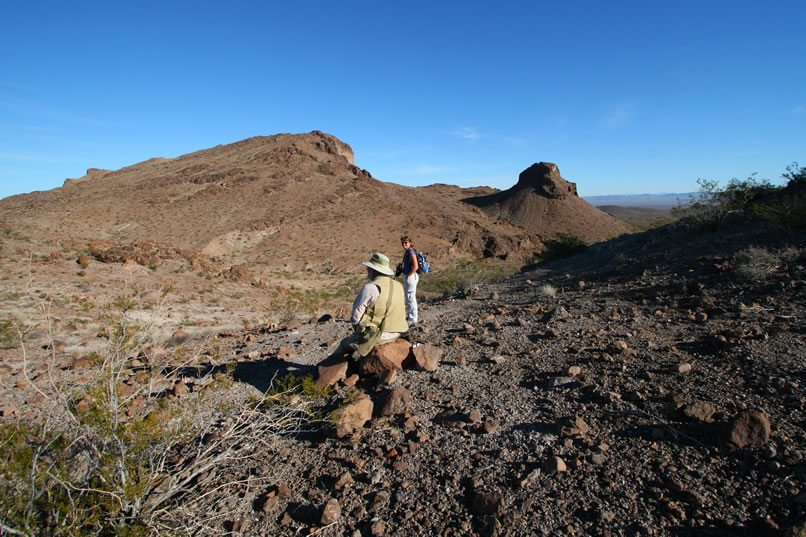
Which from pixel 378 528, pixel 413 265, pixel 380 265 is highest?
pixel 380 265

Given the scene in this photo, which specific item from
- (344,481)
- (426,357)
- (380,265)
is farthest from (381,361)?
(344,481)

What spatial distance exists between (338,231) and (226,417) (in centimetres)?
2604

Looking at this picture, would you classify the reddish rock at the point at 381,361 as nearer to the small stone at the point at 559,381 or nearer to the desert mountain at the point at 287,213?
the small stone at the point at 559,381

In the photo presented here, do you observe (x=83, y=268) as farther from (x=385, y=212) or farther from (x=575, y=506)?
(x=385, y=212)

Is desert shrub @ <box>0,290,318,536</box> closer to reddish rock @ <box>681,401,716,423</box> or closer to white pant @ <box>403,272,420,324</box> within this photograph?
reddish rock @ <box>681,401,716,423</box>

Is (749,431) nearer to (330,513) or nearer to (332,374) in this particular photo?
(330,513)

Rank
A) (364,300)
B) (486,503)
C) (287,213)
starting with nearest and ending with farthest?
(486,503)
(364,300)
(287,213)

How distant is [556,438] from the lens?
3.00m

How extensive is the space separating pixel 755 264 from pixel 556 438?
599 cm

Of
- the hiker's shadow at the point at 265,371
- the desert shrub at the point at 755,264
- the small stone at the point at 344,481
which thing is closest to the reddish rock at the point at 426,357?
the hiker's shadow at the point at 265,371

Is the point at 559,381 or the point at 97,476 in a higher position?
the point at 97,476

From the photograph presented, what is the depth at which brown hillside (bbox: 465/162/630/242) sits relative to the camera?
121ft

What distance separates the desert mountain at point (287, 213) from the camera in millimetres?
25922

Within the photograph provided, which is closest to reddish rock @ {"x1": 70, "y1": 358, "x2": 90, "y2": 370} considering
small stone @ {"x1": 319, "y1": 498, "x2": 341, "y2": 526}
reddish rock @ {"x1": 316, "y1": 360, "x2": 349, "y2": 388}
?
reddish rock @ {"x1": 316, "y1": 360, "x2": 349, "y2": 388}
